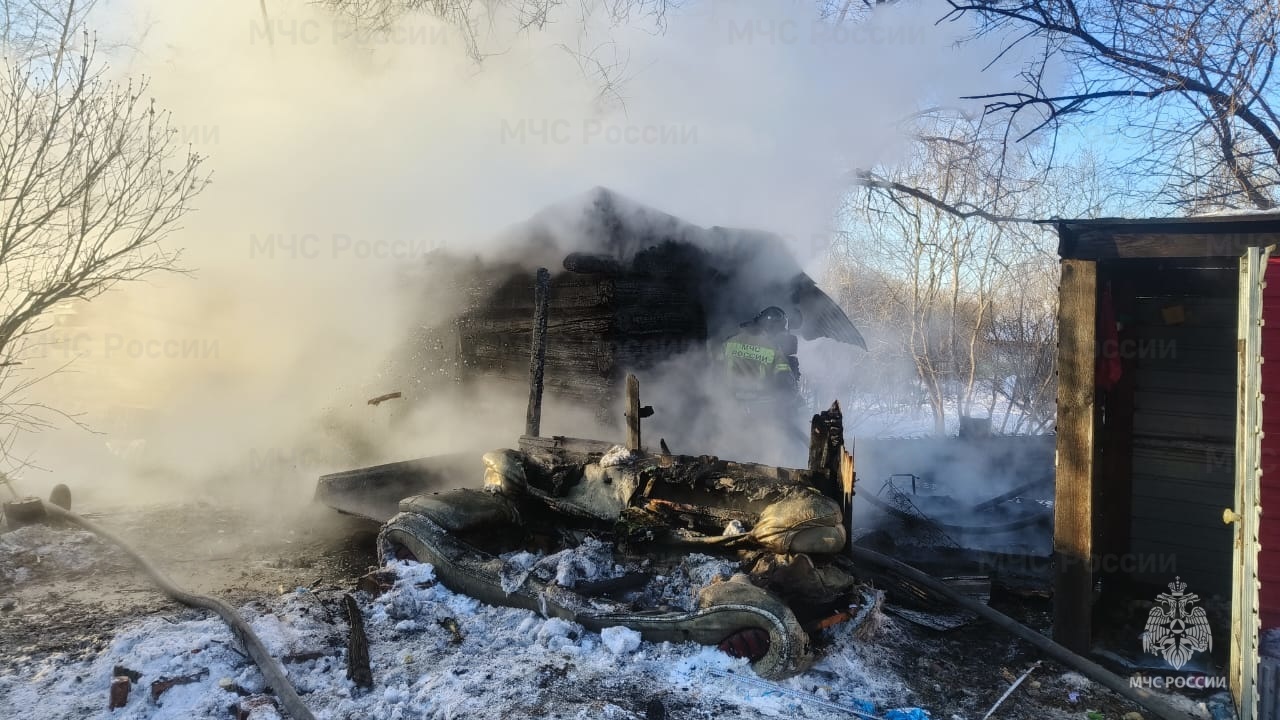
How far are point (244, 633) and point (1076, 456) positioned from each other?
5490mm

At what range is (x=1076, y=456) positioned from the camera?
174 inches

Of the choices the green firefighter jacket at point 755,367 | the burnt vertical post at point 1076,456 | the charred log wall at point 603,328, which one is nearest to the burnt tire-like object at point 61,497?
the charred log wall at point 603,328

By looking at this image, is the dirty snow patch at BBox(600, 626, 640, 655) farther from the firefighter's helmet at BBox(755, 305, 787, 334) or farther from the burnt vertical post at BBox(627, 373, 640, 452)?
the firefighter's helmet at BBox(755, 305, 787, 334)

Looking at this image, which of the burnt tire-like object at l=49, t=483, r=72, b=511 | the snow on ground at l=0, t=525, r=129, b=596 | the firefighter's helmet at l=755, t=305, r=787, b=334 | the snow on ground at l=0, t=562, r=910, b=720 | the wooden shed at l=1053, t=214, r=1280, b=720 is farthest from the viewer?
the firefighter's helmet at l=755, t=305, r=787, b=334

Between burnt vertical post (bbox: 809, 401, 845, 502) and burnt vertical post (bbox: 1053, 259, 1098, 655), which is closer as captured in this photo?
burnt vertical post (bbox: 1053, 259, 1098, 655)

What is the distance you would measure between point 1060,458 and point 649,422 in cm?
448

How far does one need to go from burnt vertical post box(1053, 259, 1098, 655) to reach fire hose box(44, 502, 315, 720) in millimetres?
4741

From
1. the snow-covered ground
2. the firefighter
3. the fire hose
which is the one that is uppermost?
the firefighter

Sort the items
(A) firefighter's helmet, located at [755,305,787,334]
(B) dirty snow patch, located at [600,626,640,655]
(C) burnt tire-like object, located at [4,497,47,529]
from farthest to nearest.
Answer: (A) firefighter's helmet, located at [755,305,787,334]
(C) burnt tire-like object, located at [4,497,47,529]
(B) dirty snow patch, located at [600,626,640,655]

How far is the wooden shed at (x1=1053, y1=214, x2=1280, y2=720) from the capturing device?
173 inches

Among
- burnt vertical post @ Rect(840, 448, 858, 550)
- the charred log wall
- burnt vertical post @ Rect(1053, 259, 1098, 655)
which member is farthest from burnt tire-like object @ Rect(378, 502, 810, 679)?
the charred log wall

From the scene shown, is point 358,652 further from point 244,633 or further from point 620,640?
point 620,640

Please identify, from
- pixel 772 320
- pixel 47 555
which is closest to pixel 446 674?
pixel 47 555

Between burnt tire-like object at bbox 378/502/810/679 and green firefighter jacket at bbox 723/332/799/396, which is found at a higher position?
green firefighter jacket at bbox 723/332/799/396
